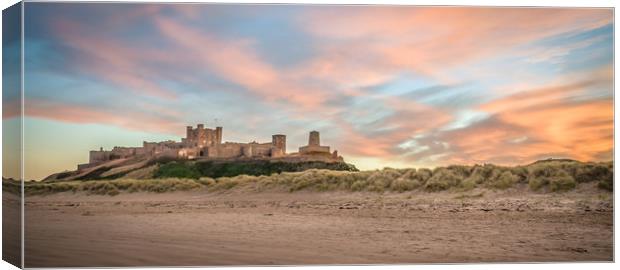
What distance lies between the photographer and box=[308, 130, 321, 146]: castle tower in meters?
9.66

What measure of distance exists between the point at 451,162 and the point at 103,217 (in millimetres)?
3909

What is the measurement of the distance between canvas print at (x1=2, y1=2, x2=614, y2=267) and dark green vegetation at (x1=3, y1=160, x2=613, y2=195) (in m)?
0.02

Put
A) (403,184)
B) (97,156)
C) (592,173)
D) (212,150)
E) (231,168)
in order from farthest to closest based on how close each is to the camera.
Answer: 1. (403,184)
2. (592,173)
3. (231,168)
4. (212,150)
5. (97,156)

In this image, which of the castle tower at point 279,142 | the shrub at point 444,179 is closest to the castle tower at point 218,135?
the castle tower at point 279,142

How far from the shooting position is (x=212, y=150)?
9.66 metres

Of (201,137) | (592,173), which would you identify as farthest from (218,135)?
(592,173)

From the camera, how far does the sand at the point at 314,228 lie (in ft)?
29.8

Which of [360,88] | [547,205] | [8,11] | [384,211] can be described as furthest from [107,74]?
[547,205]

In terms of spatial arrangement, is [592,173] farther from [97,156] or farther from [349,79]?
[97,156]

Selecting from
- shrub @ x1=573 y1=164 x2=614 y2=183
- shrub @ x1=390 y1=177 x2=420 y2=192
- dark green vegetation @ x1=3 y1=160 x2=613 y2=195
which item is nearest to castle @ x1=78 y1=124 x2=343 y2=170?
dark green vegetation @ x1=3 y1=160 x2=613 y2=195

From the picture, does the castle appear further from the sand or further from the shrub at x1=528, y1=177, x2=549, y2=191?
the shrub at x1=528, y1=177, x2=549, y2=191

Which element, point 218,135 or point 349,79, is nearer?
point 218,135

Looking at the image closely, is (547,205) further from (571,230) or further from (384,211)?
(384,211)

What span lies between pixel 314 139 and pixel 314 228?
101cm
